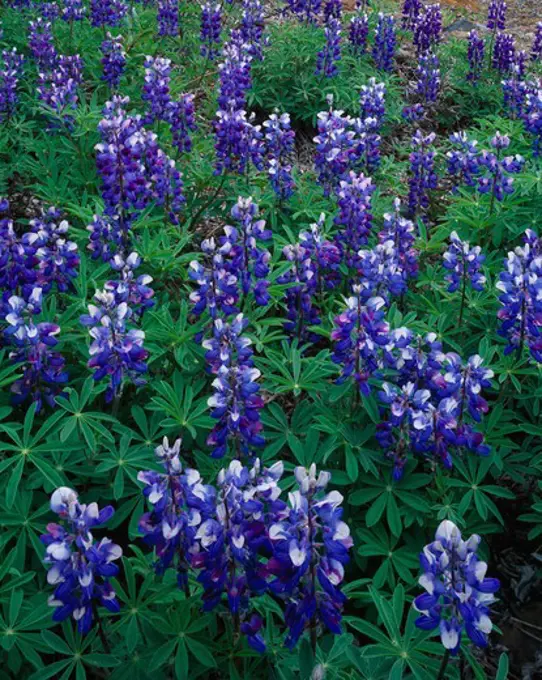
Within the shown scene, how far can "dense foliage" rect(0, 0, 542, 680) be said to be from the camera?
73.1 inches

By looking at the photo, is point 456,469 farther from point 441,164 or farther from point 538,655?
point 441,164

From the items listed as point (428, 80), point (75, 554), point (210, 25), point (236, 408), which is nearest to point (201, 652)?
point (75, 554)

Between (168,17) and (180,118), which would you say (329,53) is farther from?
(180,118)

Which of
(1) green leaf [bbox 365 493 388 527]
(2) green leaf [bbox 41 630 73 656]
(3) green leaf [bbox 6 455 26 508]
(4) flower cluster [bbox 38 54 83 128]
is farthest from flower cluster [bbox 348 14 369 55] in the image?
(2) green leaf [bbox 41 630 73 656]

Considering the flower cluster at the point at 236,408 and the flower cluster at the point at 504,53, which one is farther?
the flower cluster at the point at 504,53

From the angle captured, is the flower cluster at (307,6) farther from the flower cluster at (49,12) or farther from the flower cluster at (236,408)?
the flower cluster at (236,408)

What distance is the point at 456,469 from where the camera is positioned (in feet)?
9.61

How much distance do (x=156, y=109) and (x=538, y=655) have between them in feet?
13.7

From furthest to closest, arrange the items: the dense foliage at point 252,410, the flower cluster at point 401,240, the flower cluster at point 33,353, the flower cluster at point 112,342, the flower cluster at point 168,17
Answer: the flower cluster at point 168,17, the flower cluster at point 401,240, the flower cluster at point 33,353, the flower cluster at point 112,342, the dense foliage at point 252,410

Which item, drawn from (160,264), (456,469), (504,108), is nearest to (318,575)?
(456,469)

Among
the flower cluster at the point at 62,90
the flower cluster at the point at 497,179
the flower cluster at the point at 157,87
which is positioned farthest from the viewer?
the flower cluster at the point at 62,90

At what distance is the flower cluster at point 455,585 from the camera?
64.9 inches

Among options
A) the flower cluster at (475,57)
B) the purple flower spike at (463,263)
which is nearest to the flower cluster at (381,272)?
the purple flower spike at (463,263)

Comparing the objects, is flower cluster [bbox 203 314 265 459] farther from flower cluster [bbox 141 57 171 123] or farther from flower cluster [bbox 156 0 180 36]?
flower cluster [bbox 156 0 180 36]
